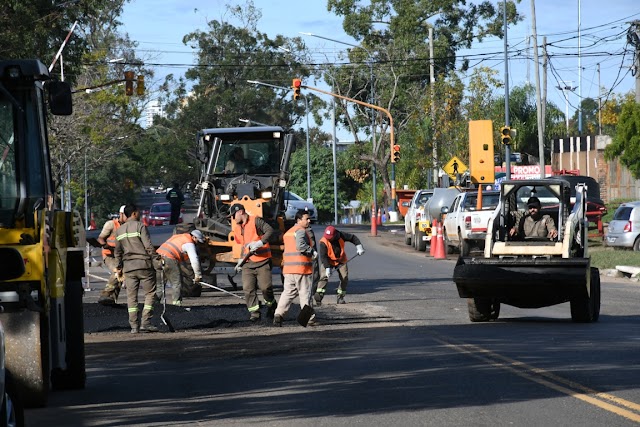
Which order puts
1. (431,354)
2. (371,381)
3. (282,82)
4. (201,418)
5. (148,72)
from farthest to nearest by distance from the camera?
1. (282,82)
2. (148,72)
3. (431,354)
4. (371,381)
5. (201,418)

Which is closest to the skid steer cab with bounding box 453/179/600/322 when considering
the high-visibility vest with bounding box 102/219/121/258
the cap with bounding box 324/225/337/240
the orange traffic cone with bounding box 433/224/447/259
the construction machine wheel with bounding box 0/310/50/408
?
the cap with bounding box 324/225/337/240

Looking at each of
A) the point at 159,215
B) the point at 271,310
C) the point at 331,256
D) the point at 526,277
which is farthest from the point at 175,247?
the point at 159,215

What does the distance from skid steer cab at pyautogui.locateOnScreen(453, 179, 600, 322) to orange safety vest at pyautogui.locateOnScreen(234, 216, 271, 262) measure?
3.13m

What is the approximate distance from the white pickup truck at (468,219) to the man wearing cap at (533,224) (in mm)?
12532

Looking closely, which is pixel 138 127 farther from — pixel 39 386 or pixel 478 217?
pixel 39 386

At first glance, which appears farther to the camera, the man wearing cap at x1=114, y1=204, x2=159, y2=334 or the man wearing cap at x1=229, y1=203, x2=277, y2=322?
the man wearing cap at x1=229, y1=203, x2=277, y2=322

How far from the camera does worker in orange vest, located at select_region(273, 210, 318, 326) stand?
18.1 m

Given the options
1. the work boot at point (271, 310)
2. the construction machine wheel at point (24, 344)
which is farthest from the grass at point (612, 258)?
the construction machine wheel at point (24, 344)

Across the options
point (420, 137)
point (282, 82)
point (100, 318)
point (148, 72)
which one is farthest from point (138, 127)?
point (100, 318)

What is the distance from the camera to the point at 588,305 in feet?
57.4

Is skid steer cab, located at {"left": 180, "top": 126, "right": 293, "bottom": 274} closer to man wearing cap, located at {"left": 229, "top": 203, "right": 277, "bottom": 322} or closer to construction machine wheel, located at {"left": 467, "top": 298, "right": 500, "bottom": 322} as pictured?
man wearing cap, located at {"left": 229, "top": 203, "right": 277, "bottom": 322}

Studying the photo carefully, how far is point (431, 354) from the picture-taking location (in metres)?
13.5

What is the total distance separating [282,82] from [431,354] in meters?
73.8

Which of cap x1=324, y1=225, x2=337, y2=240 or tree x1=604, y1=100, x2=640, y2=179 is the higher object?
tree x1=604, y1=100, x2=640, y2=179
